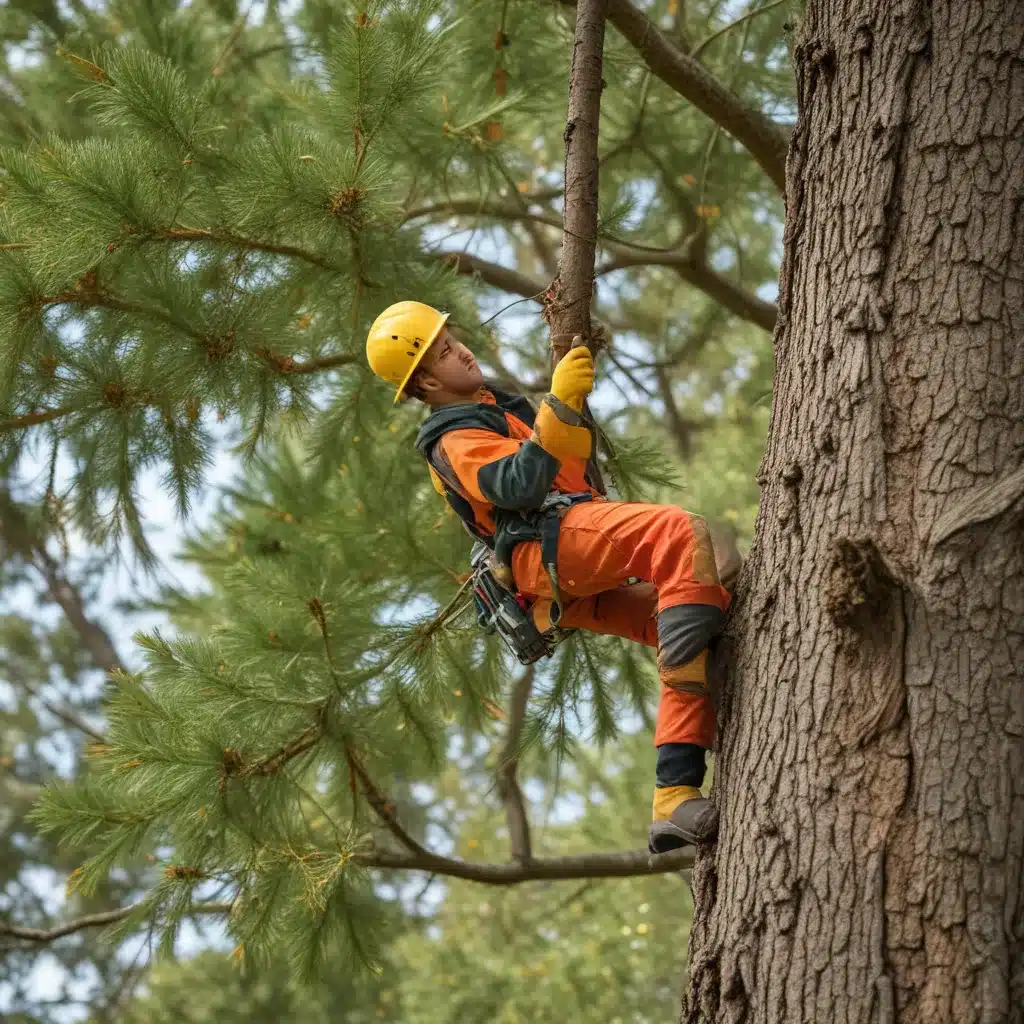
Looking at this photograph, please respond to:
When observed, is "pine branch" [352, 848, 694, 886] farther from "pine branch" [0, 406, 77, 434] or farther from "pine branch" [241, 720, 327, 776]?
"pine branch" [0, 406, 77, 434]

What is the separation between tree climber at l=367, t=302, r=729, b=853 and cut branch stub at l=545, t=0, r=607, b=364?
0.07 metres

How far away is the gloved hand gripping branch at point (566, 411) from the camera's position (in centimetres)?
251

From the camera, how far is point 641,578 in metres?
2.63

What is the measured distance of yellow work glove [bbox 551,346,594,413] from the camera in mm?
2512

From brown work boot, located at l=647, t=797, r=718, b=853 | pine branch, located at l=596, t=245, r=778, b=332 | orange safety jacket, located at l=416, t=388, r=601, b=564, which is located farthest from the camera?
pine branch, located at l=596, t=245, r=778, b=332

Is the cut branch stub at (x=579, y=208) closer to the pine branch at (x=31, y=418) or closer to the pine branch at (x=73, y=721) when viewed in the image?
the pine branch at (x=31, y=418)

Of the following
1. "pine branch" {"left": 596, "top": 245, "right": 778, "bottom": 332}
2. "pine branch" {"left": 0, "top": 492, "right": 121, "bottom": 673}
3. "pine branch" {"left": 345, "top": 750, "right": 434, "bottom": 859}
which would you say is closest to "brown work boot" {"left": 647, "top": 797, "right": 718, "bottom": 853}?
"pine branch" {"left": 345, "top": 750, "right": 434, "bottom": 859}

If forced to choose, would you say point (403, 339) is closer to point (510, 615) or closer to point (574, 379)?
point (574, 379)

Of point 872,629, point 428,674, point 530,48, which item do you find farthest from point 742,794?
point 530,48

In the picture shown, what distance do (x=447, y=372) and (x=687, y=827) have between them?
1145 millimetres

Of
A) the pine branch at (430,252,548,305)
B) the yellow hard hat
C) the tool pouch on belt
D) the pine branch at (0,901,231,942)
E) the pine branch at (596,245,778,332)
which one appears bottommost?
the pine branch at (0,901,231,942)

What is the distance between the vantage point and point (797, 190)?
247cm

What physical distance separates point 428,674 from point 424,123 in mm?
1791

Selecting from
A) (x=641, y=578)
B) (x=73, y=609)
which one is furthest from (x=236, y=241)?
(x=73, y=609)
